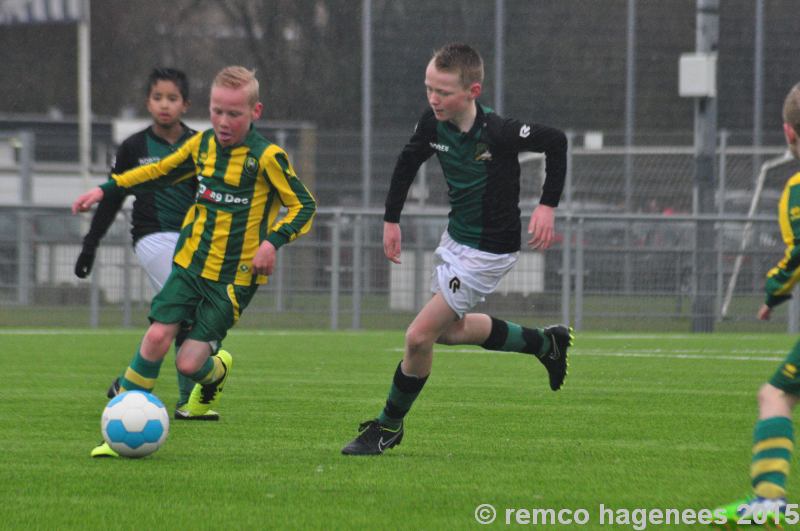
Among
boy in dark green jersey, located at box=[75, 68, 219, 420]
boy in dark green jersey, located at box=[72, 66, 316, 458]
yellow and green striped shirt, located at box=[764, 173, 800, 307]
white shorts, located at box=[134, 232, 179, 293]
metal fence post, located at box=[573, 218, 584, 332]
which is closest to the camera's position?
yellow and green striped shirt, located at box=[764, 173, 800, 307]

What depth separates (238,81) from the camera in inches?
271

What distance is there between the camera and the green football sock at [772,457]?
464 centimetres

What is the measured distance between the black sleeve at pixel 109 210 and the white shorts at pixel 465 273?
1.76 m

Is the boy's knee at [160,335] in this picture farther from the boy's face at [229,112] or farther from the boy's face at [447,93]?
the boy's face at [447,93]

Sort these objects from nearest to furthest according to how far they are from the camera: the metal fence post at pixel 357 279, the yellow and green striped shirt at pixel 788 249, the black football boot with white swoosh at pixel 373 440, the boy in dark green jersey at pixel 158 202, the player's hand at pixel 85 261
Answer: the yellow and green striped shirt at pixel 788 249 < the black football boot with white swoosh at pixel 373 440 < the player's hand at pixel 85 261 < the boy in dark green jersey at pixel 158 202 < the metal fence post at pixel 357 279

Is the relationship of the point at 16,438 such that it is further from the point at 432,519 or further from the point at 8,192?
the point at 8,192

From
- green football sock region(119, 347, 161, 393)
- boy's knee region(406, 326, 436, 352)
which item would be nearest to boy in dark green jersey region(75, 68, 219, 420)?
green football sock region(119, 347, 161, 393)

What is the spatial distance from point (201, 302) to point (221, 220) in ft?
1.35

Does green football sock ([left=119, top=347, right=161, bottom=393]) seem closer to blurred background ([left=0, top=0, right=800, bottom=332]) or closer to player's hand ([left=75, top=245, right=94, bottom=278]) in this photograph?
player's hand ([left=75, top=245, right=94, bottom=278])

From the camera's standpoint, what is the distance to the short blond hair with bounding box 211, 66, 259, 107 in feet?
22.5

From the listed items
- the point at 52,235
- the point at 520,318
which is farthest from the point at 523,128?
the point at 52,235

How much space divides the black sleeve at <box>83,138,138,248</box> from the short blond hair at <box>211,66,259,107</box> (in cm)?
90

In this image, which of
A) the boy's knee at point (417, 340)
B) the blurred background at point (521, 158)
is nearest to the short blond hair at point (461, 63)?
the boy's knee at point (417, 340)

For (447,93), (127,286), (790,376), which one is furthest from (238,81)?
(127,286)
